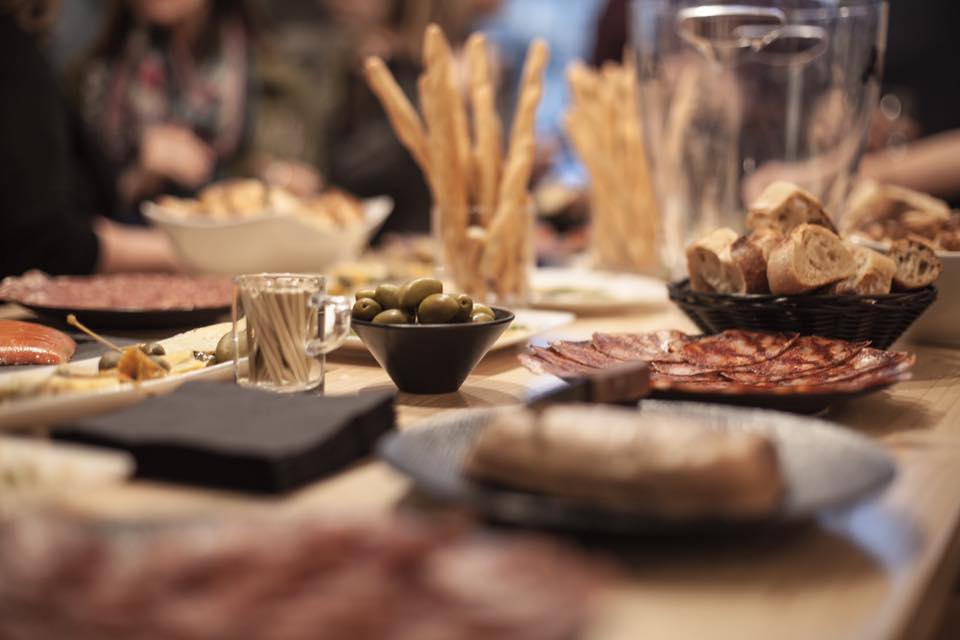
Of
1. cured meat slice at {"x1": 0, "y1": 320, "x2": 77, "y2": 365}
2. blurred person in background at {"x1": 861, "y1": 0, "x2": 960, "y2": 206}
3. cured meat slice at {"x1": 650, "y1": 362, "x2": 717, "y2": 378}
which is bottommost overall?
cured meat slice at {"x1": 0, "y1": 320, "x2": 77, "y2": 365}

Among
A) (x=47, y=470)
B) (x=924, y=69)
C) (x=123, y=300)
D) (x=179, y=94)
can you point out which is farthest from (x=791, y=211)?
(x=179, y=94)

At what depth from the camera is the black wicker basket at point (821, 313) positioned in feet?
4.21

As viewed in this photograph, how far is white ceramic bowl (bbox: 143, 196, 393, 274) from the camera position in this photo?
81.8 inches

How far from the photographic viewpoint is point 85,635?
1.64ft

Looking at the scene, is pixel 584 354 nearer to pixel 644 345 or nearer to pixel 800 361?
pixel 644 345

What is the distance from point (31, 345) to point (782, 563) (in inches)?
36.4

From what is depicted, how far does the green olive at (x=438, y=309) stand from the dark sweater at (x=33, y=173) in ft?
5.38

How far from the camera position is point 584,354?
1214mm

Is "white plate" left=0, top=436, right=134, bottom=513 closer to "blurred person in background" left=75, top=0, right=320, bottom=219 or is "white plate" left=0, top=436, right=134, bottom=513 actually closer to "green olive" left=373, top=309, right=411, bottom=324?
"green olive" left=373, top=309, right=411, bottom=324

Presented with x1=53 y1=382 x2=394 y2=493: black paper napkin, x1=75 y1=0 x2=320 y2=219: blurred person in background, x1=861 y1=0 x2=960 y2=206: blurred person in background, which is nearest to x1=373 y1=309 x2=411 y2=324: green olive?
x1=53 y1=382 x2=394 y2=493: black paper napkin

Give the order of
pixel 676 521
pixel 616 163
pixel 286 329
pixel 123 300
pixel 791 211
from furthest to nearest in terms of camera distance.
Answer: pixel 616 163, pixel 123 300, pixel 791 211, pixel 286 329, pixel 676 521

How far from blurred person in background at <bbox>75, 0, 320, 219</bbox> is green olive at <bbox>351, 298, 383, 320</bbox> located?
2.28 meters

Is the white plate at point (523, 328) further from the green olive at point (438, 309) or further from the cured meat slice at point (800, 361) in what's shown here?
the cured meat slice at point (800, 361)

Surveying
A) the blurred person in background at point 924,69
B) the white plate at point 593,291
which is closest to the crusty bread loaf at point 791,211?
the white plate at point 593,291
